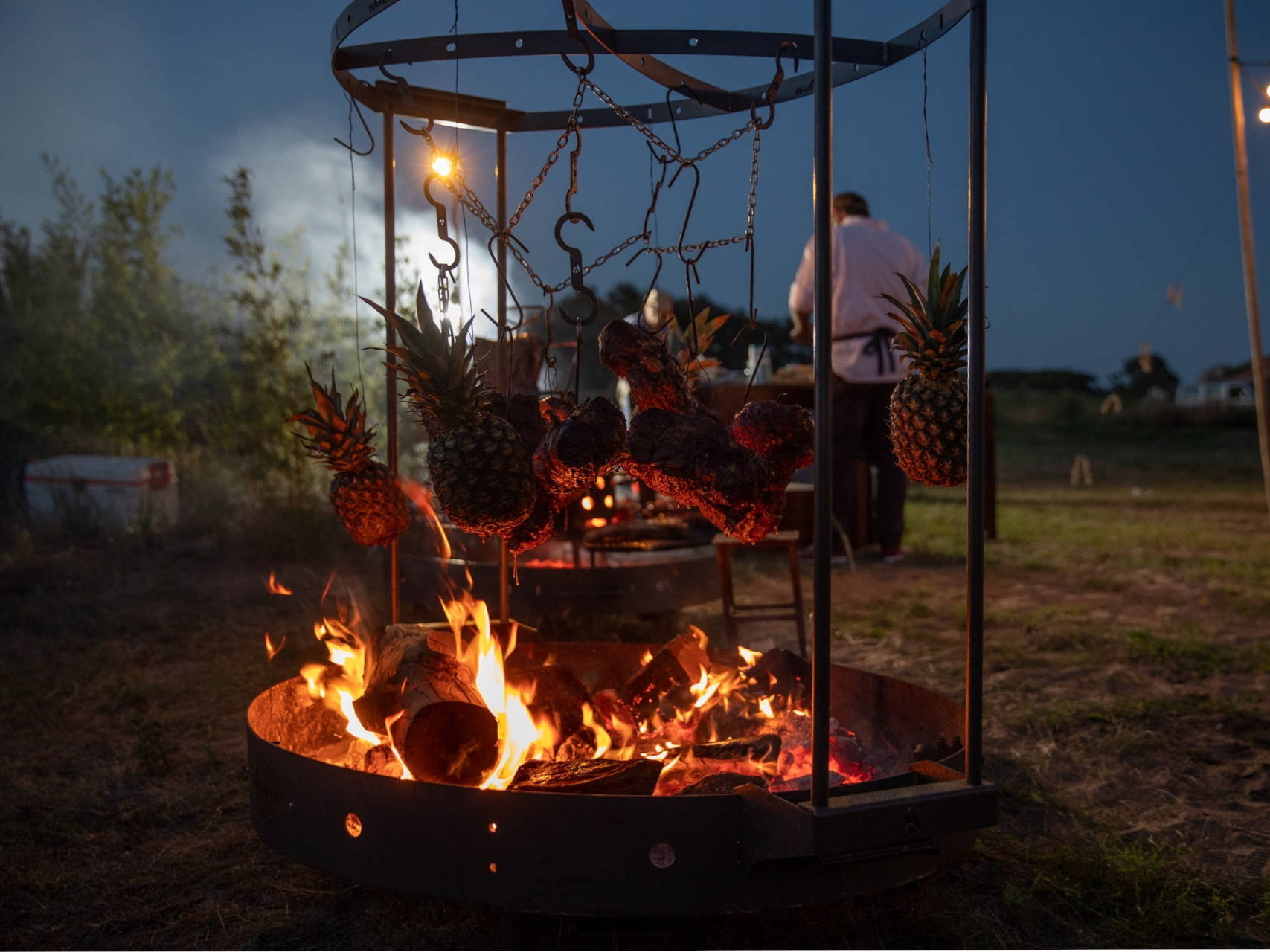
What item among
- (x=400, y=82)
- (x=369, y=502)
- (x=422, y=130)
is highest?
(x=400, y=82)

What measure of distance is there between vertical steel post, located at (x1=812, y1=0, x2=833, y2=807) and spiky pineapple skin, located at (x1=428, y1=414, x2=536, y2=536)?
2.57 ft

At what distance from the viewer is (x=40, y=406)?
40.8 ft

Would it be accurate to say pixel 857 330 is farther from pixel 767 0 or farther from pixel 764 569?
pixel 767 0

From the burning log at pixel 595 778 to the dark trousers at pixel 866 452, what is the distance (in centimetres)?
556

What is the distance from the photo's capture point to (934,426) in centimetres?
227

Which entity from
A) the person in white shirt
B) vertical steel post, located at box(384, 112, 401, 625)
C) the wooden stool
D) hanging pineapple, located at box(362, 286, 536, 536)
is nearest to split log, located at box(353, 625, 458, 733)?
vertical steel post, located at box(384, 112, 401, 625)

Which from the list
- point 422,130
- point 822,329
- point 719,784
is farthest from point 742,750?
point 422,130

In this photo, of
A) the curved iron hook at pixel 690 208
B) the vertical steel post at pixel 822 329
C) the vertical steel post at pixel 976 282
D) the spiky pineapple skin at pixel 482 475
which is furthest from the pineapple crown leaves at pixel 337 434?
the vertical steel post at pixel 976 282

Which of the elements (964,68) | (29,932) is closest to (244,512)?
(29,932)

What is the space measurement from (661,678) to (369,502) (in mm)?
1299

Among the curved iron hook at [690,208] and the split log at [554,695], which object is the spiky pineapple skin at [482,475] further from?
the split log at [554,695]

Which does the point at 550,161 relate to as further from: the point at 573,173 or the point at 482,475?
the point at 482,475

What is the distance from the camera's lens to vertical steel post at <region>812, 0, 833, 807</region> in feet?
6.09

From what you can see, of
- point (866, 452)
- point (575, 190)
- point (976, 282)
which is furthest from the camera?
point (866, 452)
